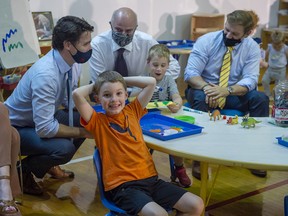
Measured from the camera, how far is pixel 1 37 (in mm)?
3559

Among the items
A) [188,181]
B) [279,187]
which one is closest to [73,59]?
[188,181]

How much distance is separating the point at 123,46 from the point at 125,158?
1353 mm

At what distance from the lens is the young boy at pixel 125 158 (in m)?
2.02

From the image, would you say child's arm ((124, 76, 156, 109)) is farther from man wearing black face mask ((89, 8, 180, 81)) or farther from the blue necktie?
man wearing black face mask ((89, 8, 180, 81))

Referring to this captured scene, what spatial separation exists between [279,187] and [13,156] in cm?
173

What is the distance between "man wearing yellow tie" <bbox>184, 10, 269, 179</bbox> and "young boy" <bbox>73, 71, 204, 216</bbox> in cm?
108

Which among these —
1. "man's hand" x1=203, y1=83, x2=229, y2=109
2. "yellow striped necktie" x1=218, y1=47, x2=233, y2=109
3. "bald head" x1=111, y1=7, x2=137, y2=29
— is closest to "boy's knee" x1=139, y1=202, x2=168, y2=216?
"man's hand" x1=203, y1=83, x2=229, y2=109

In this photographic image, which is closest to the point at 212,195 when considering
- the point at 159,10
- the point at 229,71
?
the point at 229,71

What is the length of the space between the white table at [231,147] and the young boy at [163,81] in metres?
0.57

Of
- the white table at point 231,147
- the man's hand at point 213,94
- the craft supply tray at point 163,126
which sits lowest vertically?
the man's hand at point 213,94

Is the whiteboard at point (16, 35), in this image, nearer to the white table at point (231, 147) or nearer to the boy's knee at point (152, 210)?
the white table at point (231, 147)

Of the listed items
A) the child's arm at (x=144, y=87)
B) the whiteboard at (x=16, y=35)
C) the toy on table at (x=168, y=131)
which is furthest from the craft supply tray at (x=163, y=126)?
the whiteboard at (x=16, y=35)

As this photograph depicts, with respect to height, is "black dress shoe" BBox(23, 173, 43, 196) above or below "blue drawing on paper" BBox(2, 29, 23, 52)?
below

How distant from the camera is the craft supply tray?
7.30 ft
